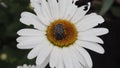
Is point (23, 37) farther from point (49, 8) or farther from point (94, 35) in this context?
point (94, 35)

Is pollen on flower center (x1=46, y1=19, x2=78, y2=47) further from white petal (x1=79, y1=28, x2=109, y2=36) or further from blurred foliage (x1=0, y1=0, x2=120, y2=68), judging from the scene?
blurred foliage (x1=0, y1=0, x2=120, y2=68)

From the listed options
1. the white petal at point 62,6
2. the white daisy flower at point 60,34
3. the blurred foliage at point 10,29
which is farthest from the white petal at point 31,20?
the blurred foliage at point 10,29

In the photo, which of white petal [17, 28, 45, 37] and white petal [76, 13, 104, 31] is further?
white petal [76, 13, 104, 31]

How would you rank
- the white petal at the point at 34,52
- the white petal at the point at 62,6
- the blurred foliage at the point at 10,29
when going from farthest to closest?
the blurred foliage at the point at 10,29
the white petal at the point at 62,6
the white petal at the point at 34,52

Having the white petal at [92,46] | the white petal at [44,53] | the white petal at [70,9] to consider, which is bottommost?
the white petal at [92,46]

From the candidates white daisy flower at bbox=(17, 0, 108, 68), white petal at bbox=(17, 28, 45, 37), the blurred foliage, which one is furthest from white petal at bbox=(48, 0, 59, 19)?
the blurred foliage

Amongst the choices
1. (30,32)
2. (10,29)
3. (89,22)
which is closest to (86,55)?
(89,22)

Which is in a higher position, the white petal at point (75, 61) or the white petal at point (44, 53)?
the white petal at point (44, 53)

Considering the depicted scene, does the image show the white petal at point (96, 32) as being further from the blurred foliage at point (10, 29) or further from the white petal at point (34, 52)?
the blurred foliage at point (10, 29)
